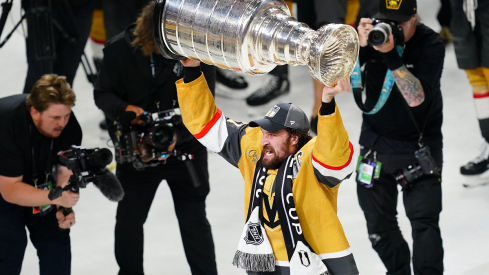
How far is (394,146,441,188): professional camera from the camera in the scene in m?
4.87

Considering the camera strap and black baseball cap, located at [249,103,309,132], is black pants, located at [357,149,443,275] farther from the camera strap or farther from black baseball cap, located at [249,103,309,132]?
black baseball cap, located at [249,103,309,132]

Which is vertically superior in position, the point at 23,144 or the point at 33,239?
the point at 23,144

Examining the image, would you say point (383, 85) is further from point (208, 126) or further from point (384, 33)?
point (208, 126)

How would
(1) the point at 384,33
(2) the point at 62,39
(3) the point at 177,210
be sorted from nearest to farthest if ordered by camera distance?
1. (1) the point at 384,33
2. (3) the point at 177,210
3. (2) the point at 62,39

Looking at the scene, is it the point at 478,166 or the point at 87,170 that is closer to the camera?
the point at 87,170

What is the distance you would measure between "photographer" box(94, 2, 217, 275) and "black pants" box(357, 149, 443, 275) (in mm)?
974

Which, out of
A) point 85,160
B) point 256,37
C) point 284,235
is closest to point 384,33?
point 284,235

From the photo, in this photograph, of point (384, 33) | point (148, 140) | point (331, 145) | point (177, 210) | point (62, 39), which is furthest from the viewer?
point (62, 39)

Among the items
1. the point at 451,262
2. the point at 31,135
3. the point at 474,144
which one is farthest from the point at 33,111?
the point at 474,144

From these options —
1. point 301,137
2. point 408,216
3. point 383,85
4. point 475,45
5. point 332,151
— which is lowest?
point 408,216

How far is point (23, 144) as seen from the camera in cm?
489

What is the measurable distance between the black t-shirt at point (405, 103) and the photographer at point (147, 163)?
0.93 metres

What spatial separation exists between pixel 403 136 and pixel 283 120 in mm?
1168

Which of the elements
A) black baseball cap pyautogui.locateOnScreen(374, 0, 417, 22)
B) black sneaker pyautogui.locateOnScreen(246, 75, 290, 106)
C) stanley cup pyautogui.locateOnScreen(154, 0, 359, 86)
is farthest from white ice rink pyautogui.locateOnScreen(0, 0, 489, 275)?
stanley cup pyautogui.locateOnScreen(154, 0, 359, 86)
